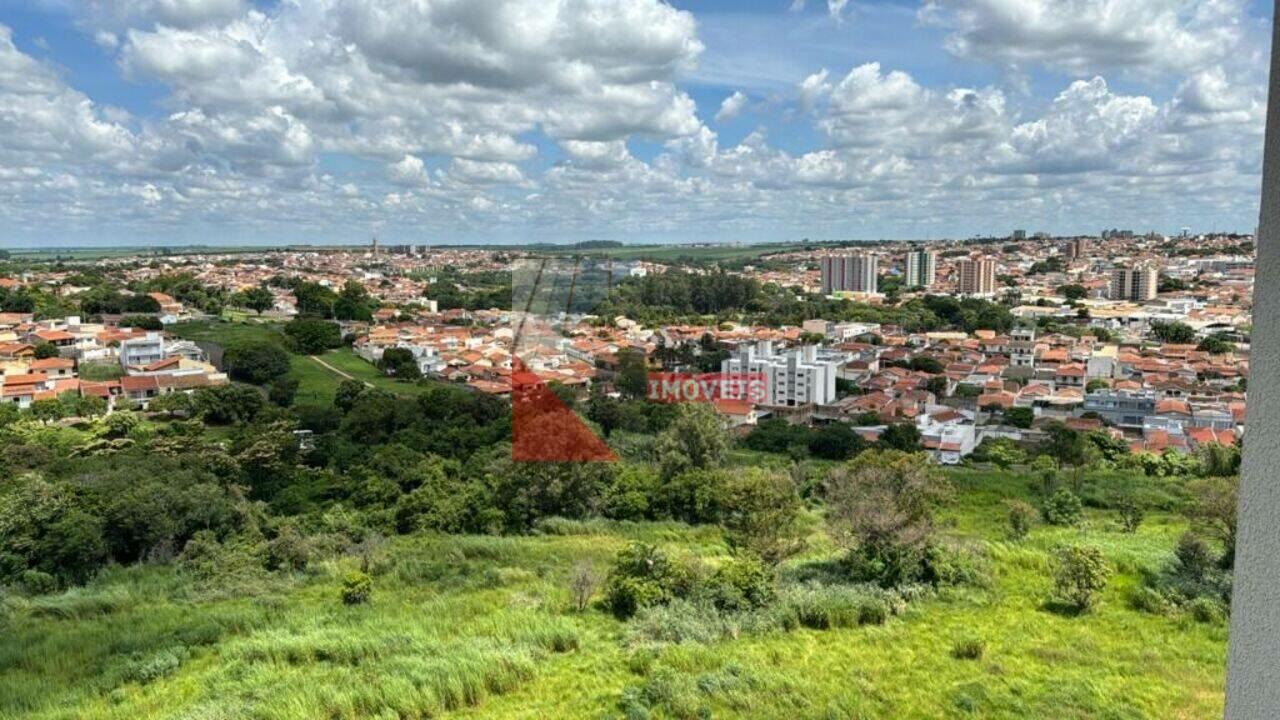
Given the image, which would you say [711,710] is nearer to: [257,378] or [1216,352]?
[257,378]

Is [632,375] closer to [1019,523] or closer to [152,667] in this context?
[1019,523]

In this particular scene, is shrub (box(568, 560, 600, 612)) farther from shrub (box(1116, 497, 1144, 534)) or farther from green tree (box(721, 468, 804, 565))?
shrub (box(1116, 497, 1144, 534))

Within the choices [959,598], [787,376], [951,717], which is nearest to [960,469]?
[787,376]

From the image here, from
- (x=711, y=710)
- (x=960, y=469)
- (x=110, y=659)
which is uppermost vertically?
(x=711, y=710)

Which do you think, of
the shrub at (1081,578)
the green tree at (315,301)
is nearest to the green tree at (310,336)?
the green tree at (315,301)

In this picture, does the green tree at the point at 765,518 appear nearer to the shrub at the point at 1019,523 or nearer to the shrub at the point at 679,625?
the shrub at the point at 679,625
